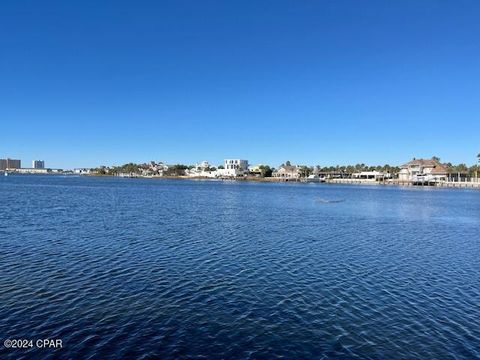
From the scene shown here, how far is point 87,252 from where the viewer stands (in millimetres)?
28531

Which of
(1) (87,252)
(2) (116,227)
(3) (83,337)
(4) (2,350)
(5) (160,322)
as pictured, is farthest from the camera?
(2) (116,227)

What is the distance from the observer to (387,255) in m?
30.9

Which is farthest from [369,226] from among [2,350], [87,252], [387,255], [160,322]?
[2,350]

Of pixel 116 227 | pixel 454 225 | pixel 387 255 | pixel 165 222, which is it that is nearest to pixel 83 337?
pixel 387 255

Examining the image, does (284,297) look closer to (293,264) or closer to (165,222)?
(293,264)

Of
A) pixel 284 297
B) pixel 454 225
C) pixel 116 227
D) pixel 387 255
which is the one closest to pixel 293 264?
pixel 284 297

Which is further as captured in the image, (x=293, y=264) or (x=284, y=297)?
(x=293, y=264)

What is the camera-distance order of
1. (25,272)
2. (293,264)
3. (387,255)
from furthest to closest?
(387,255), (293,264), (25,272)

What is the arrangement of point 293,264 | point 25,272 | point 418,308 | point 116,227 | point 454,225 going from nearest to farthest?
1. point 418,308
2. point 25,272
3. point 293,264
4. point 116,227
5. point 454,225

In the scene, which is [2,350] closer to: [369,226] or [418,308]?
[418,308]

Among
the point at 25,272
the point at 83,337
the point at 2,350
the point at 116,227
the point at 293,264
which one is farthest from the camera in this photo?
the point at 116,227

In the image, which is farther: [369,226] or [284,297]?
[369,226]

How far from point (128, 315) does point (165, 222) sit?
31686mm

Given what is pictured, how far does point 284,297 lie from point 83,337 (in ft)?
32.9
